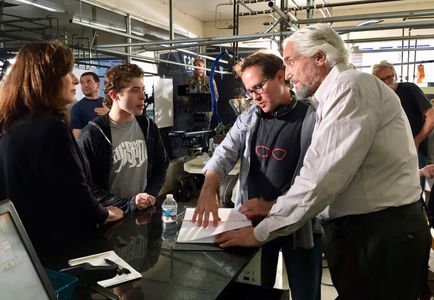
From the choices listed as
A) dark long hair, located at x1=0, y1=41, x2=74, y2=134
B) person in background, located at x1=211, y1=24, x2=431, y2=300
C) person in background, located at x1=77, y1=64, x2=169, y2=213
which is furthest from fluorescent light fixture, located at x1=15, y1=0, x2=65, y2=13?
person in background, located at x1=211, y1=24, x2=431, y2=300

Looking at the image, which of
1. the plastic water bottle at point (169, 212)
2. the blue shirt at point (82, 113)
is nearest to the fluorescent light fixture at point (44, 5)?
the blue shirt at point (82, 113)

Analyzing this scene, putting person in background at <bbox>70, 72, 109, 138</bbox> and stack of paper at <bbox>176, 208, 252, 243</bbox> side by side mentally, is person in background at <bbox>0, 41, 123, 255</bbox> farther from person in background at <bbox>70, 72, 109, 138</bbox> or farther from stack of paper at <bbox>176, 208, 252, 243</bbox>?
person in background at <bbox>70, 72, 109, 138</bbox>

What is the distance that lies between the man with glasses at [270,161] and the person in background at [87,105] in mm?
1844

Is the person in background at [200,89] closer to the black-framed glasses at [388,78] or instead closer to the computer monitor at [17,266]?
the black-framed glasses at [388,78]

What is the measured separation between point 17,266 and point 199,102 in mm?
4499

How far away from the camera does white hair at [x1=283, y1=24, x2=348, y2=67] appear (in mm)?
1146

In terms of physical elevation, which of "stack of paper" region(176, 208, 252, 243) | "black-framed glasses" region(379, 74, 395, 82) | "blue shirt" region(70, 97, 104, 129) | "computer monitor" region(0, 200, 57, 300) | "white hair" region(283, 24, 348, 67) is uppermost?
"black-framed glasses" region(379, 74, 395, 82)

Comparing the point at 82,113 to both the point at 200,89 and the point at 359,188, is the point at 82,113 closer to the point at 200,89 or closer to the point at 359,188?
the point at 200,89

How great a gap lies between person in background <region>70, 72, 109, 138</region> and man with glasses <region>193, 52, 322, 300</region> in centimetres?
184

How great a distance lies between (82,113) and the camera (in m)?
3.14

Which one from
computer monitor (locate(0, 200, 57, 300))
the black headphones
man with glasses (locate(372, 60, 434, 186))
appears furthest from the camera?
man with glasses (locate(372, 60, 434, 186))

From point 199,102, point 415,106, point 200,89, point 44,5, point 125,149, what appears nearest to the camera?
point 125,149

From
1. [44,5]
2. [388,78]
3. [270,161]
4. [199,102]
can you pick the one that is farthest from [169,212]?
[199,102]

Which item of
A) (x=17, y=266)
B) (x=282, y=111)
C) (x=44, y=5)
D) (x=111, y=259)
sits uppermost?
(x=44, y=5)
